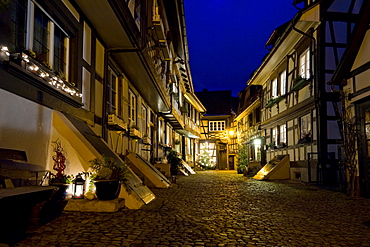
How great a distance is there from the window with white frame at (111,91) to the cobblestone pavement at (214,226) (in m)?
3.51

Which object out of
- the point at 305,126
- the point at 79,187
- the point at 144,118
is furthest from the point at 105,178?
the point at 305,126

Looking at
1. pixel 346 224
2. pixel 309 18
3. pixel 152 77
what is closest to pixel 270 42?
pixel 309 18

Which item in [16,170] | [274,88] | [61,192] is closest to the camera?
[16,170]

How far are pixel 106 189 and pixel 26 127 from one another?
65.5 inches

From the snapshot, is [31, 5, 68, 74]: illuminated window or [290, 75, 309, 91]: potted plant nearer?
[31, 5, 68, 74]: illuminated window

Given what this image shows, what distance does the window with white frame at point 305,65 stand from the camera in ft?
45.1

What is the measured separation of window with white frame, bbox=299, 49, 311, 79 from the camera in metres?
13.7

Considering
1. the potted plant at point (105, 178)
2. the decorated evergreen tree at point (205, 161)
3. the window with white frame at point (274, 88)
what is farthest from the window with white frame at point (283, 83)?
the decorated evergreen tree at point (205, 161)

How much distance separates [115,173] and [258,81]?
1671 centimetres

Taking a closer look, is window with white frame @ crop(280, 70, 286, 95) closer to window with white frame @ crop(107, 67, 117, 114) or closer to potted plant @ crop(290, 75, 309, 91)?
potted plant @ crop(290, 75, 309, 91)

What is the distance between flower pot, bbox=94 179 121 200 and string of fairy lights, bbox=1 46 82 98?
1727 millimetres

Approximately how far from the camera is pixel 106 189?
5.75 m

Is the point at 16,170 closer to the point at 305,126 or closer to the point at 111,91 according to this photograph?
the point at 111,91

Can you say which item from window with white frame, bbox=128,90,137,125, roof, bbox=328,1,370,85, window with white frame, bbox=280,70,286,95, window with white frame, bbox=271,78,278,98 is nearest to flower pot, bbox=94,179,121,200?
window with white frame, bbox=128,90,137,125
